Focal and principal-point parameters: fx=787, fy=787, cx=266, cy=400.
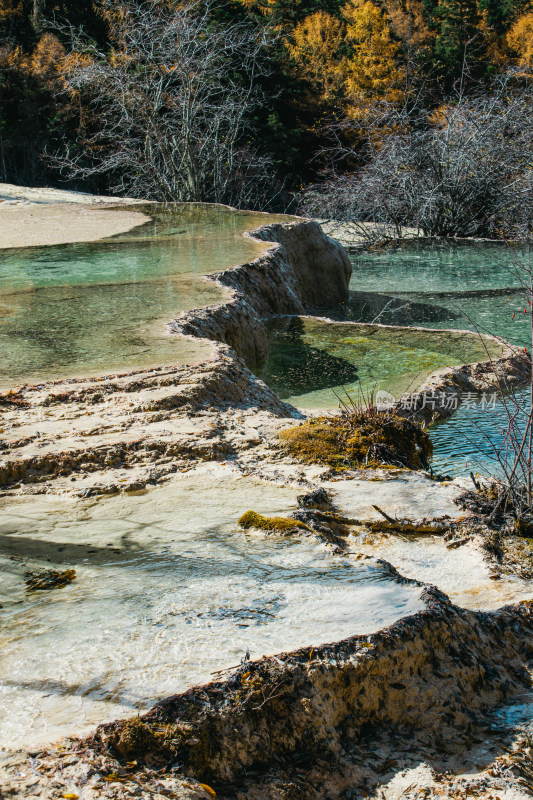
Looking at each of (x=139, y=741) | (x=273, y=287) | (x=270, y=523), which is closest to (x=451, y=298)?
(x=273, y=287)

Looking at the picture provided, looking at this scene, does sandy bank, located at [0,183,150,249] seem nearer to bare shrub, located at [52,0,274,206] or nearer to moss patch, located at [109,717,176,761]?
bare shrub, located at [52,0,274,206]

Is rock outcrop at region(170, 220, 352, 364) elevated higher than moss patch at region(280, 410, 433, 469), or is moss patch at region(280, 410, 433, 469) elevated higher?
rock outcrop at region(170, 220, 352, 364)

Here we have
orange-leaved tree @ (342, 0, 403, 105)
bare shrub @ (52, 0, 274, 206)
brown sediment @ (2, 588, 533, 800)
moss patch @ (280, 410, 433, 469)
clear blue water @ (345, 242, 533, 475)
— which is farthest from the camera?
orange-leaved tree @ (342, 0, 403, 105)

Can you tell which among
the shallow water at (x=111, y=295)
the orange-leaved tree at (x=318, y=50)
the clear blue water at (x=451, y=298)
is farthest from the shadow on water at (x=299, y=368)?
the orange-leaved tree at (x=318, y=50)

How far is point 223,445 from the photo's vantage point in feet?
12.3

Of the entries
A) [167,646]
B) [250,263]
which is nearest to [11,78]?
[250,263]

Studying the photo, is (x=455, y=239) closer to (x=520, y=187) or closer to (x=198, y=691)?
(x=520, y=187)

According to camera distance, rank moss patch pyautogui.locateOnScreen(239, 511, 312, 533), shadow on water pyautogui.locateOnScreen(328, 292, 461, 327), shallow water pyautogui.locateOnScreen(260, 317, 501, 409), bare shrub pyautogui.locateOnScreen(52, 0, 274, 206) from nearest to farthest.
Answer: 1. moss patch pyautogui.locateOnScreen(239, 511, 312, 533)
2. shallow water pyautogui.locateOnScreen(260, 317, 501, 409)
3. shadow on water pyautogui.locateOnScreen(328, 292, 461, 327)
4. bare shrub pyautogui.locateOnScreen(52, 0, 274, 206)

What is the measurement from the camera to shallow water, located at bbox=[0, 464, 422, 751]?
1.77m

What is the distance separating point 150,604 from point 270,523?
754 mm

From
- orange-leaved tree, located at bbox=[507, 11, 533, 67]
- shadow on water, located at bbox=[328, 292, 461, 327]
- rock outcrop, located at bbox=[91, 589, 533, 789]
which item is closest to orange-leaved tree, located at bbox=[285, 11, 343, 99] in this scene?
orange-leaved tree, located at bbox=[507, 11, 533, 67]

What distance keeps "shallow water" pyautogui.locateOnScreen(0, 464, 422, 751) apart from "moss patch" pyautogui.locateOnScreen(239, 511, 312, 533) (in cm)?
5

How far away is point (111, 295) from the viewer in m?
6.39

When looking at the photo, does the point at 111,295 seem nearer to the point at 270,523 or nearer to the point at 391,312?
the point at 270,523
